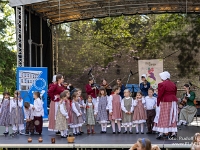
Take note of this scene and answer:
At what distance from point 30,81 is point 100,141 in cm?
420

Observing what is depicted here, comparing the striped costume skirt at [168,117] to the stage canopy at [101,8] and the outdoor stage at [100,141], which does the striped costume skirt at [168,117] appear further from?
the stage canopy at [101,8]

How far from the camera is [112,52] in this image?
1557 cm

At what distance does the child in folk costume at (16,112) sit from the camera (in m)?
9.83

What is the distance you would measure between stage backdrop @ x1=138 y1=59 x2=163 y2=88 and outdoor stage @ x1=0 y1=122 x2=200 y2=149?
4152 millimetres

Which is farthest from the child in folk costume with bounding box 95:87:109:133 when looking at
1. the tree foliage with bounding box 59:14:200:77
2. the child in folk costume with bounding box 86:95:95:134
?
the tree foliage with bounding box 59:14:200:77

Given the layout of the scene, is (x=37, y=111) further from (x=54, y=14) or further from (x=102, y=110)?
(x=54, y=14)

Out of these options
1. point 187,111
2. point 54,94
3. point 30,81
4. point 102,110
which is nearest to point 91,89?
point 102,110

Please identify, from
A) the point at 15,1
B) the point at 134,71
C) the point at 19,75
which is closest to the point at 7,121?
the point at 19,75

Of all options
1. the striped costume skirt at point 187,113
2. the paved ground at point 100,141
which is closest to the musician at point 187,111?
the striped costume skirt at point 187,113

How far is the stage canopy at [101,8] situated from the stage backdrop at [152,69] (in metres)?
1.78

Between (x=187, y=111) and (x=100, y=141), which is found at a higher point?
(x=187, y=111)

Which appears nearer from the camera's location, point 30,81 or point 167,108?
point 167,108

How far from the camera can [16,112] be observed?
987 cm

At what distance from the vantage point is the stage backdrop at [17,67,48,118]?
1140cm
